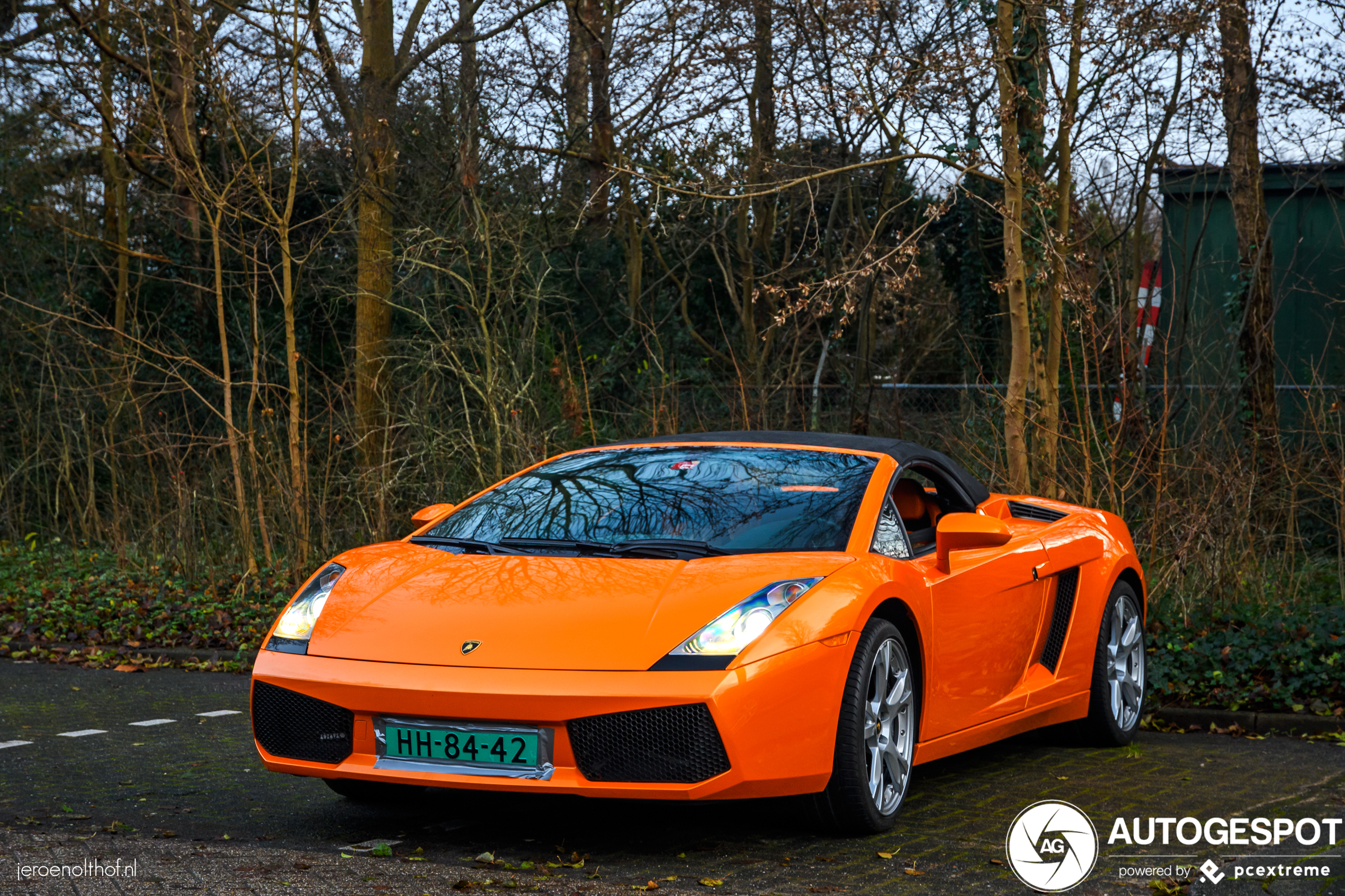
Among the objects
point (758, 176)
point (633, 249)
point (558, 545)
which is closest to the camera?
point (558, 545)

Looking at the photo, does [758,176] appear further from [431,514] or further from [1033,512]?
[431,514]

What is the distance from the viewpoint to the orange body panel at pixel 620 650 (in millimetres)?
4246

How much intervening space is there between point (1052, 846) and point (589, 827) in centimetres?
154

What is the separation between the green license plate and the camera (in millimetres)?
4254

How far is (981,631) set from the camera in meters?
5.59

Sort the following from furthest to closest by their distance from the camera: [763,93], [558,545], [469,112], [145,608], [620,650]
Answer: [763,93], [469,112], [145,608], [558,545], [620,650]

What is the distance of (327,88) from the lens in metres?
15.7

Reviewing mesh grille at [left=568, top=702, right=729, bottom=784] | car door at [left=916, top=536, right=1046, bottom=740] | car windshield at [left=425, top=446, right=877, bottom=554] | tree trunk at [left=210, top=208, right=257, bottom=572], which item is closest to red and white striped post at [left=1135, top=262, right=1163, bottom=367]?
car door at [left=916, top=536, right=1046, bottom=740]

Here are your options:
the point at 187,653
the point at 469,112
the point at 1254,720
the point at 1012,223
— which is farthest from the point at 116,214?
the point at 1254,720

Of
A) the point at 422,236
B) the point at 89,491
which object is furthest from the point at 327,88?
the point at 89,491

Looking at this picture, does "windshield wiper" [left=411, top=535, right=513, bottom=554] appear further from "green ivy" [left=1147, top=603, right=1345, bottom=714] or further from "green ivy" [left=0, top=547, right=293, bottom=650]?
"green ivy" [left=0, top=547, right=293, bottom=650]

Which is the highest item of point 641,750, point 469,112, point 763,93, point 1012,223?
point 763,93

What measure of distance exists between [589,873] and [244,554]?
30.8ft

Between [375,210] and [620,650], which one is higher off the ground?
[375,210]
